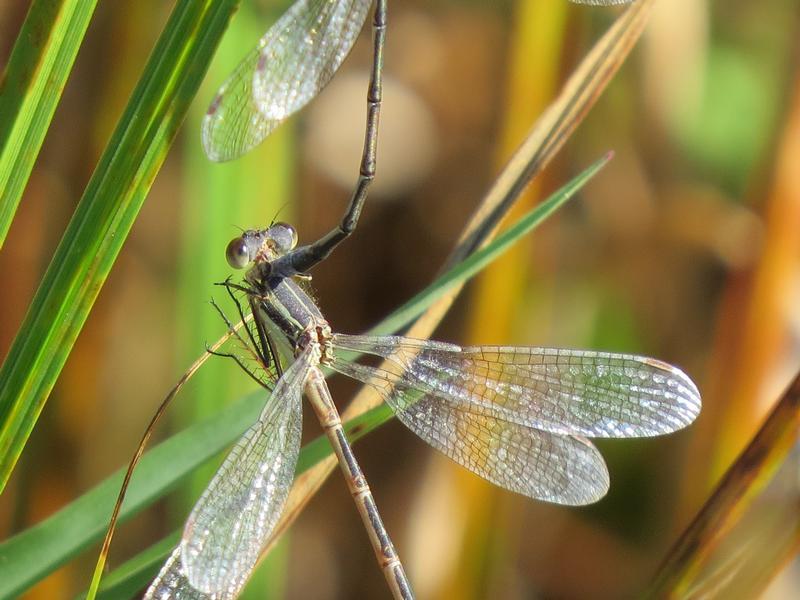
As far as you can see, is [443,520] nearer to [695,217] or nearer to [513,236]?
[695,217]

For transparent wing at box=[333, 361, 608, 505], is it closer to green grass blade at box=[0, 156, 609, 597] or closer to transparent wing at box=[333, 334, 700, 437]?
transparent wing at box=[333, 334, 700, 437]

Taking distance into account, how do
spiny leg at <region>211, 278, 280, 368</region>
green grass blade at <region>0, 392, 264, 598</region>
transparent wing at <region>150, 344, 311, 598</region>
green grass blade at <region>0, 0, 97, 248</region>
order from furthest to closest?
spiny leg at <region>211, 278, 280, 368</region> < transparent wing at <region>150, 344, 311, 598</region> < green grass blade at <region>0, 392, 264, 598</region> < green grass blade at <region>0, 0, 97, 248</region>

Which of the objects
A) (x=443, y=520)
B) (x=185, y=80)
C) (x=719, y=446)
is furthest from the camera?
(x=443, y=520)

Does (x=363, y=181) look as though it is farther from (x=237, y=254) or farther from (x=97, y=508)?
(x=97, y=508)

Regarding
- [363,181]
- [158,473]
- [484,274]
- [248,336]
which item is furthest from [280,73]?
[484,274]

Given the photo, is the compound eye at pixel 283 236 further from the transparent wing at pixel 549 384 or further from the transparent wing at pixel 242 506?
the transparent wing at pixel 242 506

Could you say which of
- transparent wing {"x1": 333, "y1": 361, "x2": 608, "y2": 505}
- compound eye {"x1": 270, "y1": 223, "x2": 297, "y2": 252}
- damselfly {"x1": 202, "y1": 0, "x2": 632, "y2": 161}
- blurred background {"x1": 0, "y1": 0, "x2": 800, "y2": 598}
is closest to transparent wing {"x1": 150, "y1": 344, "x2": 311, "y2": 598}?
transparent wing {"x1": 333, "y1": 361, "x2": 608, "y2": 505}

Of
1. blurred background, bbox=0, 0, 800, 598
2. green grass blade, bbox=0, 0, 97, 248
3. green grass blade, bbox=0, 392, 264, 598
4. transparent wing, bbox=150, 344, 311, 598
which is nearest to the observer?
green grass blade, bbox=0, 0, 97, 248

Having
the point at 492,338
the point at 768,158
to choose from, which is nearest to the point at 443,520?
the point at 492,338
